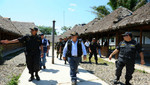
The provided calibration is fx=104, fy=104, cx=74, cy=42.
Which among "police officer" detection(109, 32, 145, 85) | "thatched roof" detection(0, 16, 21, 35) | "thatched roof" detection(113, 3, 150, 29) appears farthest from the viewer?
"thatched roof" detection(0, 16, 21, 35)

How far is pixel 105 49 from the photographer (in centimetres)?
1121

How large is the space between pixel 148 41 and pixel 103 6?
1215 centimetres

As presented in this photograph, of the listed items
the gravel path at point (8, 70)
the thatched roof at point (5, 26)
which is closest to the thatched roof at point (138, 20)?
the gravel path at point (8, 70)

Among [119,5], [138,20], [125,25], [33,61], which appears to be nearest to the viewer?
[33,61]

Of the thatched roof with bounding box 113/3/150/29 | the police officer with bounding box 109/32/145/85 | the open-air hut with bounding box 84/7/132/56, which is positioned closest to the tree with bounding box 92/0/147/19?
the open-air hut with bounding box 84/7/132/56

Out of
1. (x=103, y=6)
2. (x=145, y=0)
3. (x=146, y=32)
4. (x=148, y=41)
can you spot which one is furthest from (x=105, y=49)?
(x=103, y=6)

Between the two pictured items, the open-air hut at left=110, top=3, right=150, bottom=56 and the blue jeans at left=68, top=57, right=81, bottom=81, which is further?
the open-air hut at left=110, top=3, right=150, bottom=56

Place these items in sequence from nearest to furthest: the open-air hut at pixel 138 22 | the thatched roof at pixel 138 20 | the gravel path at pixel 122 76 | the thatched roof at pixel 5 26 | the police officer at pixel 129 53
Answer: the police officer at pixel 129 53
the gravel path at pixel 122 76
the thatched roof at pixel 138 20
the open-air hut at pixel 138 22
the thatched roof at pixel 5 26

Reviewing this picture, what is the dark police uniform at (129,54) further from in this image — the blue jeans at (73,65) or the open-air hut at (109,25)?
the open-air hut at (109,25)

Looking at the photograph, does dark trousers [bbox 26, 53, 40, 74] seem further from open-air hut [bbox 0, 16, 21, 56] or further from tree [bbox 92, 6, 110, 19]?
tree [bbox 92, 6, 110, 19]

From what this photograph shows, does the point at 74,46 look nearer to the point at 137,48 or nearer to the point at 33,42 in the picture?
the point at 33,42

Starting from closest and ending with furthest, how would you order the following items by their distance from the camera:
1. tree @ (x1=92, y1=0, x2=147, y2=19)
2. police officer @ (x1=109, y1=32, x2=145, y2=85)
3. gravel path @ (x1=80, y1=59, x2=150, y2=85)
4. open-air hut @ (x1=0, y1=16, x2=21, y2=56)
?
police officer @ (x1=109, y1=32, x2=145, y2=85) → gravel path @ (x1=80, y1=59, x2=150, y2=85) → open-air hut @ (x1=0, y1=16, x2=21, y2=56) → tree @ (x1=92, y1=0, x2=147, y2=19)

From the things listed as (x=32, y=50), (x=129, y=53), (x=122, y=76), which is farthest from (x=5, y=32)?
(x=129, y=53)

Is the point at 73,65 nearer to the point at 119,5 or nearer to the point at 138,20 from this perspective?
the point at 138,20
